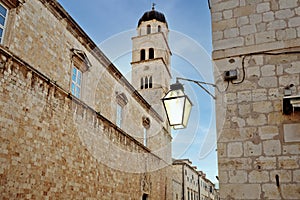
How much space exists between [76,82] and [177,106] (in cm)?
748

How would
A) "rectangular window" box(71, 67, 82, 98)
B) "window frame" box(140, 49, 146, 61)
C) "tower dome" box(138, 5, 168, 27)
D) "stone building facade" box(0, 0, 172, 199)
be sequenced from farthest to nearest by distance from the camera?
"tower dome" box(138, 5, 168, 27) < "window frame" box(140, 49, 146, 61) < "rectangular window" box(71, 67, 82, 98) < "stone building facade" box(0, 0, 172, 199)

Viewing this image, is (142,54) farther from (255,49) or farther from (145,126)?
(255,49)

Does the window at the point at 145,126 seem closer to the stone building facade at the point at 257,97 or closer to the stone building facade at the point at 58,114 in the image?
the stone building facade at the point at 58,114

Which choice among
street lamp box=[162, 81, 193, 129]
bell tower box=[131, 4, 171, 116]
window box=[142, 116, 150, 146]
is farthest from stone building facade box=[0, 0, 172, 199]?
bell tower box=[131, 4, 171, 116]

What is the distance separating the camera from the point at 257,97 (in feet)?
15.2

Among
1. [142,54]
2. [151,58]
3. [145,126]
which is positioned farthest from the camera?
[142,54]

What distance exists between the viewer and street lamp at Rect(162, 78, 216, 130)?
13.3ft

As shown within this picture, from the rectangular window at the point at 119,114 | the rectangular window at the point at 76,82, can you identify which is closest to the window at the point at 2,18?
the rectangular window at the point at 76,82

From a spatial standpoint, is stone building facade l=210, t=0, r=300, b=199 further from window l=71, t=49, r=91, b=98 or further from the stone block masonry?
window l=71, t=49, r=91, b=98

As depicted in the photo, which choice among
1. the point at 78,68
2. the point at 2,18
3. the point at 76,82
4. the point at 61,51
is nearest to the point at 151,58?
the point at 78,68

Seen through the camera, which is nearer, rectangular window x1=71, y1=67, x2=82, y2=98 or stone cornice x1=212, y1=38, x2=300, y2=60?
stone cornice x1=212, y1=38, x2=300, y2=60

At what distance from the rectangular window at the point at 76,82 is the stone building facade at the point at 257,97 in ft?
21.9

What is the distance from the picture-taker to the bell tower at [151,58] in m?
23.9

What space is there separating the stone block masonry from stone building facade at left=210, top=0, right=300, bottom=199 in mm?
4654
